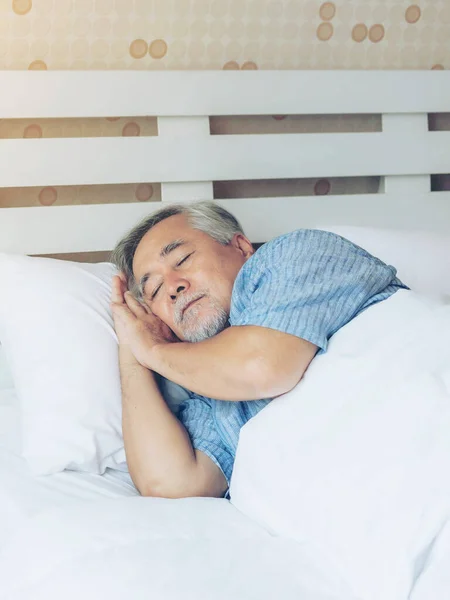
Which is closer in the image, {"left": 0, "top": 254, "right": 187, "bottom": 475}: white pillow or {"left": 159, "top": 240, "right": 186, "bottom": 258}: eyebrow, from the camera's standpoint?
{"left": 0, "top": 254, "right": 187, "bottom": 475}: white pillow

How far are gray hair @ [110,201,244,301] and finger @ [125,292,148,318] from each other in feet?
0.08

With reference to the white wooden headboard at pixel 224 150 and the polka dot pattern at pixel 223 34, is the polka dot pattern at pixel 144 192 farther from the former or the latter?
the polka dot pattern at pixel 223 34

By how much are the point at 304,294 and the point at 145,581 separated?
49cm

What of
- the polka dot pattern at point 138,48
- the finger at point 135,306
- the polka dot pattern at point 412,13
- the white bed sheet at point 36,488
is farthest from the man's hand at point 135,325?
the polka dot pattern at point 412,13

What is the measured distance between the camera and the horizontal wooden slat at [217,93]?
1817mm

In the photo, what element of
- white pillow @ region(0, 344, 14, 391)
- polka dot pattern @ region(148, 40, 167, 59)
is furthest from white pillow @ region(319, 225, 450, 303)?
white pillow @ region(0, 344, 14, 391)

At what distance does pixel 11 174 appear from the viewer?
1824 mm

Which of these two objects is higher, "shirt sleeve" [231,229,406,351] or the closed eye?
"shirt sleeve" [231,229,406,351]

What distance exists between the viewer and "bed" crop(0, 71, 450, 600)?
0.89 metres

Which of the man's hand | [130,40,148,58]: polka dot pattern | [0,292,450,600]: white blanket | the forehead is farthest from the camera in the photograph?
[130,40,148,58]: polka dot pattern

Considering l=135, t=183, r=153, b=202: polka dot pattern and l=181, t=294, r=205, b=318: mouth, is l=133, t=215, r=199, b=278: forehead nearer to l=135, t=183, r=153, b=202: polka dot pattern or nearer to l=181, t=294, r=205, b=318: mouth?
l=181, t=294, r=205, b=318: mouth

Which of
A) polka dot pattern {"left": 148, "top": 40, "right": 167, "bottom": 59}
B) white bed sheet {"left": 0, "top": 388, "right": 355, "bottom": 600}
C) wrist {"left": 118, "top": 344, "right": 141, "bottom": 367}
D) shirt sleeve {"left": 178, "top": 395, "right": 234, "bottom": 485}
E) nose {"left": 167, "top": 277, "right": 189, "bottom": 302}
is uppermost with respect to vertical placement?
polka dot pattern {"left": 148, "top": 40, "right": 167, "bottom": 59}

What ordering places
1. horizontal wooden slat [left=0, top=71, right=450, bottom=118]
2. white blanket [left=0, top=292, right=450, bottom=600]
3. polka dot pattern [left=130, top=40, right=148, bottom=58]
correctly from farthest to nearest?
1. polka dot pattern [left=130, top=40, right=148, bottom=58]
2. horizontal wooden slat [left=0, top=71, right=450, bottom=118]
3. white blanket [left=0, top=292, right=450, bottom=600]

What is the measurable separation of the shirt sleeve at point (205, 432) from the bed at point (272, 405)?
142 millimetres
